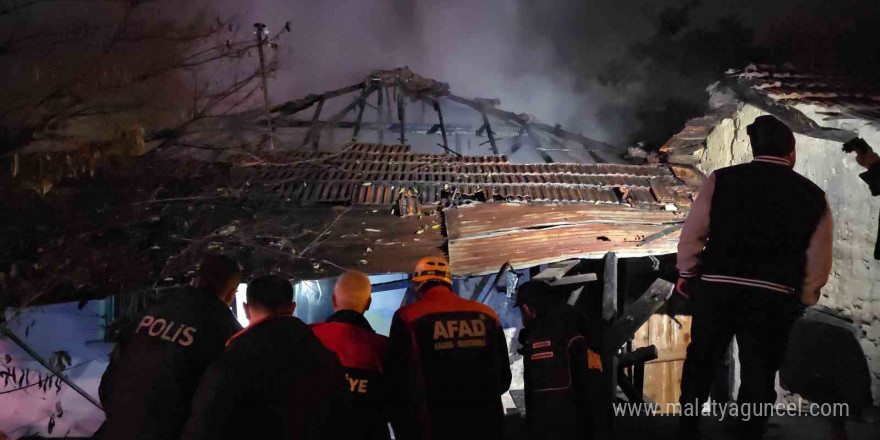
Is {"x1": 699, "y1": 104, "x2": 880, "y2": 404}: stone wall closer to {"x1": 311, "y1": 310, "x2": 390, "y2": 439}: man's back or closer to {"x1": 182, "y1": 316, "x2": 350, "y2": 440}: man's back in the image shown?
{"x1": 311, "y1": 310, "x2": 390, "y2": 439}: man's back

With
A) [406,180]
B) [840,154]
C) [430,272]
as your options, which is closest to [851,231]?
[840,154]

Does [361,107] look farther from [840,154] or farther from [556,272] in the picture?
[840,154]

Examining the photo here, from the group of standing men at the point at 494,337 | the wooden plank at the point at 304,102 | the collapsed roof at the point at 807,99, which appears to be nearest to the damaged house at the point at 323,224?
the collapsed roof at the point at 807,99

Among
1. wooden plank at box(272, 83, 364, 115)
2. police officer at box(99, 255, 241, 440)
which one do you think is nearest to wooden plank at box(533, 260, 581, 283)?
police officer at box(99, 255, 241, 440)

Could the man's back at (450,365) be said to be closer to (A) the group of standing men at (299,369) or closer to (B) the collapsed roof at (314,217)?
(A) the group of standing men at (299,369)

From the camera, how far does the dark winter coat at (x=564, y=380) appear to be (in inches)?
137

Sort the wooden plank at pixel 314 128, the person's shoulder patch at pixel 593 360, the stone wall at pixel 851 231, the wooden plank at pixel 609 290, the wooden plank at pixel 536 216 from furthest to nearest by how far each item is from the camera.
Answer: the wooden plank at pixel 314 128, the wooden plank at pixel 609 290, the wooden plank at pixel 536 216, the stone wall at pixel 851 231, the person's shoulder patch at pixel 593 360

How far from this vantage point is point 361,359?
3230mm

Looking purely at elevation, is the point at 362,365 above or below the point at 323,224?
below

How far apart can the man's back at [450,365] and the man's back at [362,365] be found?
0.11 meters

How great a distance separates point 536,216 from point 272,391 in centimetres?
520

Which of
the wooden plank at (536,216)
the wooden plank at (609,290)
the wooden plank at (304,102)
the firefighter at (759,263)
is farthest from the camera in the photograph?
the wooden plank at (304,102)

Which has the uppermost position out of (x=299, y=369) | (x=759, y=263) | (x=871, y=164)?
(x=871, y=164)

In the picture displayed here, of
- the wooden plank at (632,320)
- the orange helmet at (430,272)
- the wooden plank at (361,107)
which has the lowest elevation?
the wooden plank at (632,320)
